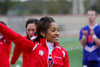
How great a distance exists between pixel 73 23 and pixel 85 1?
81.7ft

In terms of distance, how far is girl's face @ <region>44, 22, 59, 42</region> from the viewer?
318 cm

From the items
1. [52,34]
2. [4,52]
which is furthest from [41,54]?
[4,52]

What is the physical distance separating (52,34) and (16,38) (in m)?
0.55

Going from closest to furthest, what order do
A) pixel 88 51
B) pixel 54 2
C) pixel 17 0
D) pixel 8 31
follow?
pixel 8 31
pixel 88 51
pixel 17 0
pixel 54 2

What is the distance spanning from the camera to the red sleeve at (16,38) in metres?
2.77

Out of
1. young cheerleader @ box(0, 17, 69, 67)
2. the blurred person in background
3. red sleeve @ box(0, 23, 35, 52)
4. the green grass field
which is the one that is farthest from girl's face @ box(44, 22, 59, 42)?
the green grass field

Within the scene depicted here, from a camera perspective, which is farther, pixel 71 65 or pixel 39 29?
pixel 71 65

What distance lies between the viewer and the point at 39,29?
3.26 meters

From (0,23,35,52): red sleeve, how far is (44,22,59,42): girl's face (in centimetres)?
25

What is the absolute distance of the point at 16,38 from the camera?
9.41ft

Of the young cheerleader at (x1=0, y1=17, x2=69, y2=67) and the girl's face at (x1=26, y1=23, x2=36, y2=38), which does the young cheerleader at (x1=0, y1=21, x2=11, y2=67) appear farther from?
the young cheerleader at (x1=0, y1=17, x2=69, y2=67)

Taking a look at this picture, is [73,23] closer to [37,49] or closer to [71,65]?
[71,65]

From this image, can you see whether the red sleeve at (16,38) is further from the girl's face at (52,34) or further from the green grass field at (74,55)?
the green grass field at (74,55)

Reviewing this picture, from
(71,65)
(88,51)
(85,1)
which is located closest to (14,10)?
(85,1)
